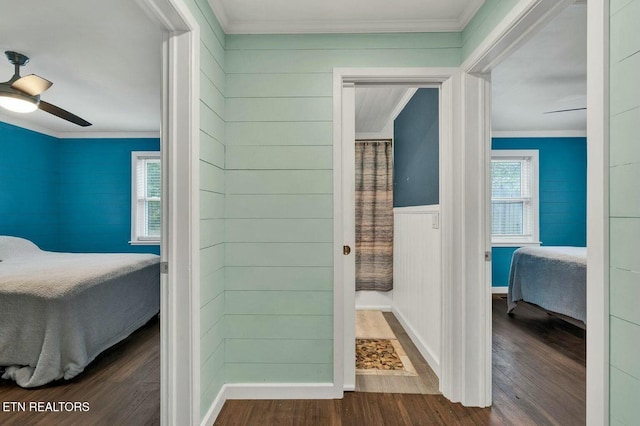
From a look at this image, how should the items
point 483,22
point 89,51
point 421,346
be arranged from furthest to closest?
1. point 421,346
2. point 89,51
3. point 483,22

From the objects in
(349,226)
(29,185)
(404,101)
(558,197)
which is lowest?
(349,226)

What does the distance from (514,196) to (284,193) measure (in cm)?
436

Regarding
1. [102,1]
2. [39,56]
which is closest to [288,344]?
[102,1]

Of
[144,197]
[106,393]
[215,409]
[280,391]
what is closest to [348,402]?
[280,391]

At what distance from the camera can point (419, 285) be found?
2.83m

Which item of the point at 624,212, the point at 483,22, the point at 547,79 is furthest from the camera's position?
the point at 547,79

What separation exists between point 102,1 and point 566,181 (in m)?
5.93

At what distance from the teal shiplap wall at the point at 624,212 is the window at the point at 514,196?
14.0 feet

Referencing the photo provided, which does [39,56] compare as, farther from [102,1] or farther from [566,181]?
[566,181]

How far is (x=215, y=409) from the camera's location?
1788 mm

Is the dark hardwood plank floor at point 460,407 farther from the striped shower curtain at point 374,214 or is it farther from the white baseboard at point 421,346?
the striped shower curtain at point 374,214

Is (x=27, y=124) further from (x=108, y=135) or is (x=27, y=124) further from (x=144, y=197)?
(x=144, y=197)

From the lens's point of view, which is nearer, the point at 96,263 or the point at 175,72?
the point at 175,72

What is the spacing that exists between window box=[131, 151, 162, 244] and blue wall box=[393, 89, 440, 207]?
3611 millimetres
